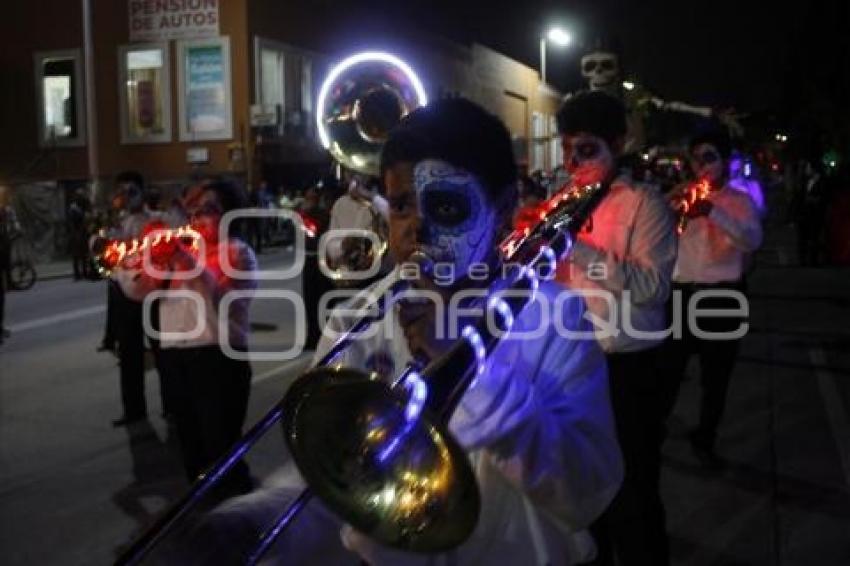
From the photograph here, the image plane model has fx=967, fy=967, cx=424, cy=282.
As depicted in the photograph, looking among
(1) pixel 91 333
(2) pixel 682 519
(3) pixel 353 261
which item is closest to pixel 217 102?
(1) pixel 91 333

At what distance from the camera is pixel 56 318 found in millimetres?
13477

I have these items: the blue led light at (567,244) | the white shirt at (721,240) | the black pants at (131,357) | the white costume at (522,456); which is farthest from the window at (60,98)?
the white costume at (522,456)

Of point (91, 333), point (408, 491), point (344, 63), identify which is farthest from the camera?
point (91, 333)

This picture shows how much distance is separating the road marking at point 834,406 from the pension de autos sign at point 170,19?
74.5ft

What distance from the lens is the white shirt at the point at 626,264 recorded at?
370 centimetres

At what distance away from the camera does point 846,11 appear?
27719mm

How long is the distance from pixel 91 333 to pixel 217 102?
17.8m

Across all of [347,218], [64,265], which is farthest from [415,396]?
[64,265]

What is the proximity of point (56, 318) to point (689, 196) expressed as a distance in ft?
33.4

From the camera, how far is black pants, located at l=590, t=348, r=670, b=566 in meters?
3.61

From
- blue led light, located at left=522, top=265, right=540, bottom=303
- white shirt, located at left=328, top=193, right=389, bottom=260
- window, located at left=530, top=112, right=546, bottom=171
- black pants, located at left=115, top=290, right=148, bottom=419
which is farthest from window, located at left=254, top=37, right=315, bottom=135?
blue led light, located at left=522, top=265, right=540, bottom=303

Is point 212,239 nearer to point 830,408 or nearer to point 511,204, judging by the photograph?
point 511,204

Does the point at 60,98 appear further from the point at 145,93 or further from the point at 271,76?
the point at 271,76

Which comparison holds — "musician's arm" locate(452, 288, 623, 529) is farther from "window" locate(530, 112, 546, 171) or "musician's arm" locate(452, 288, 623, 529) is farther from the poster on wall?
"window" locate(530, 112, 546, 171)
